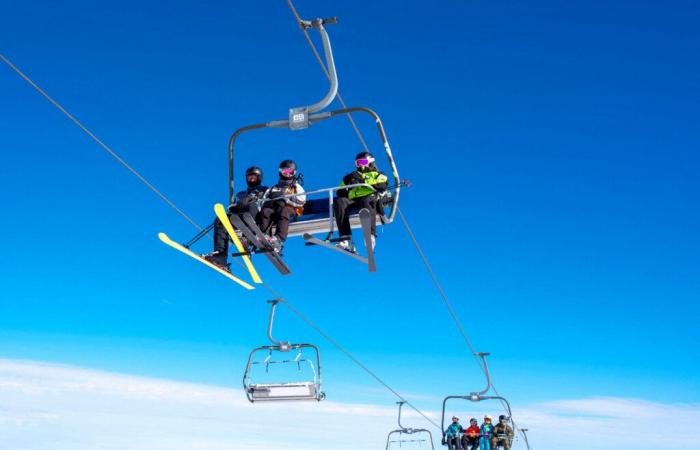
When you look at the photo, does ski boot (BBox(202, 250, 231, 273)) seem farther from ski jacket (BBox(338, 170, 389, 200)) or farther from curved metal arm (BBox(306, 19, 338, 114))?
curved metal arm (BBox(306, 19, 338, 114))

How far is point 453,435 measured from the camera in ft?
70.6

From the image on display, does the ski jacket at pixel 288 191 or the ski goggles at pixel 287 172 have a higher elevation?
the ski goggles at pixel 287 172

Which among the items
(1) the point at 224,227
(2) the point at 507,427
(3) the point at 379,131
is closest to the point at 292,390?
(1) the point at 224,227

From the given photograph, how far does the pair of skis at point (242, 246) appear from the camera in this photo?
11.8 m

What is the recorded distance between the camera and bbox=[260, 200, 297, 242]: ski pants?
40.8 feet

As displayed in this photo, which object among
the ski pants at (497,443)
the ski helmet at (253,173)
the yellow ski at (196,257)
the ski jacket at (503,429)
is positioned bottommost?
the ski pants at (497,443)

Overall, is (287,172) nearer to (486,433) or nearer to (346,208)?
(346,208)

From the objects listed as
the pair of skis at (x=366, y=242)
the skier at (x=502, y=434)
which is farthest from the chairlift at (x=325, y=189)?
the skier at (x=502, y=434)

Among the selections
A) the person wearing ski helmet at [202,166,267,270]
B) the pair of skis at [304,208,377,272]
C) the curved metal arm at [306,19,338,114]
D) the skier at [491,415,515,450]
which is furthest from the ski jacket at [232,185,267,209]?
the skier at [491,415,515,450]

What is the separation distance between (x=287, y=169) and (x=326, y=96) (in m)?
3.05

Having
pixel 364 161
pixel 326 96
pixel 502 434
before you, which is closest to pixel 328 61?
pixel 326 96

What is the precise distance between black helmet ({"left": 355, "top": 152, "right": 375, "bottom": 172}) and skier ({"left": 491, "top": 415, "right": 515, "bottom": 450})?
11.1 m

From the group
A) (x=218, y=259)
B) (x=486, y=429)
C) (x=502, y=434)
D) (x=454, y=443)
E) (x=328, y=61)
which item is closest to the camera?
(x=328, y=61)

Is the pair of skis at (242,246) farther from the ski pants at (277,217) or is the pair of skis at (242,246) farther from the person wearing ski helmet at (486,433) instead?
the person wearing ski helmet at (486,433)
